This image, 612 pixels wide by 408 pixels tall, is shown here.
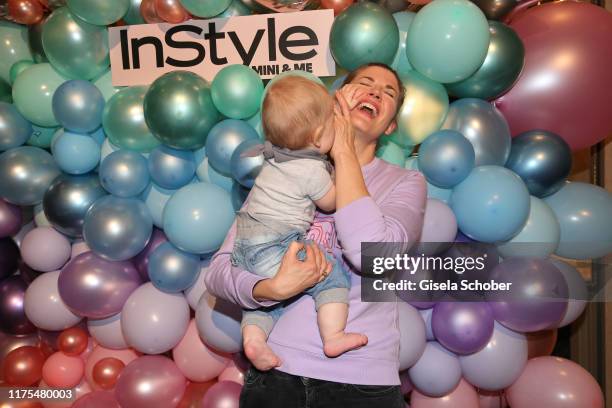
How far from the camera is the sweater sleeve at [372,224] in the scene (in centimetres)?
125

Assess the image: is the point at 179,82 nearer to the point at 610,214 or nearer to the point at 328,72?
the point at 328,72

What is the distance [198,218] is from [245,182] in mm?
268

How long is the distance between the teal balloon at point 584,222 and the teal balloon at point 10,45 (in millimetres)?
2769

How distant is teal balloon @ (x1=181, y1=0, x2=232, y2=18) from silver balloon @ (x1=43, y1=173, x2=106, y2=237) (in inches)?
37.1

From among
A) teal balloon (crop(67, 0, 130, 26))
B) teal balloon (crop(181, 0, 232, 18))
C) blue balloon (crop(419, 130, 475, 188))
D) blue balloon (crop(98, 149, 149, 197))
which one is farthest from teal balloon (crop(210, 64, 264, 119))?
blue balloon (crop(419, 130, 475, 188))

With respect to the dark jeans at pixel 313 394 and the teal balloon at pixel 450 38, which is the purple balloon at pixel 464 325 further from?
the teal balloon at pixel 450 38

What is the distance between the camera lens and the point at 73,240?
254 cm

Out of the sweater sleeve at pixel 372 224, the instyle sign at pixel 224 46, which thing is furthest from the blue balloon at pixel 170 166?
the sweater sleeve at pixel 372 224

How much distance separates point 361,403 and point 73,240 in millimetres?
1859

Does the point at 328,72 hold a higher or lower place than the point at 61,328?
higher

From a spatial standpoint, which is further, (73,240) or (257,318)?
(73,240)

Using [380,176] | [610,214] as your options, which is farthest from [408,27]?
[610,214]

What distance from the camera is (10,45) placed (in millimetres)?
Result: 2625

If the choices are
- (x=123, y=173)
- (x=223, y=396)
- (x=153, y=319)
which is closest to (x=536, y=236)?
(x=223, y=396)
